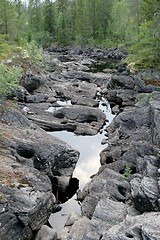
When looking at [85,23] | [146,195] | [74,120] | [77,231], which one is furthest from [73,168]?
[85,23]

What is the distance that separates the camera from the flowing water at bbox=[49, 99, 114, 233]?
2078 cm

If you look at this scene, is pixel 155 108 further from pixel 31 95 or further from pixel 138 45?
pixel 31 95

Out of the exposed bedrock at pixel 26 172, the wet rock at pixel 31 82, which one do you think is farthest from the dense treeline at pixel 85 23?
the exposed bedrock at pixel 26 172

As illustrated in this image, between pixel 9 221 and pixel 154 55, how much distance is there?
18652 millimetres

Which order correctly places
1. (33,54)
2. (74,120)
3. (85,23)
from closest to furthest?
(74,120), (33,54), (85,23)

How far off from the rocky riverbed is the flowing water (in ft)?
2.00

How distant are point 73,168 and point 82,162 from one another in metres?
3.65

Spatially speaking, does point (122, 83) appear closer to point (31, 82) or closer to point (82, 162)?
point (31, 82)

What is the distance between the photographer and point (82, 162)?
28906 millimetres

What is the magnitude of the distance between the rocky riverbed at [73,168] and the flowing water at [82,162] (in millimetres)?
610

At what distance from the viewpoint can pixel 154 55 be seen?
90.4 feet

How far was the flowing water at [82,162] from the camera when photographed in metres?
20.8

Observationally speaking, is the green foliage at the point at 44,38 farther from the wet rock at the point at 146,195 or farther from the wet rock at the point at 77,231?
the wet rock at the point at 146,195

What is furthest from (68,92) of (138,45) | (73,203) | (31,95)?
(73,203)
